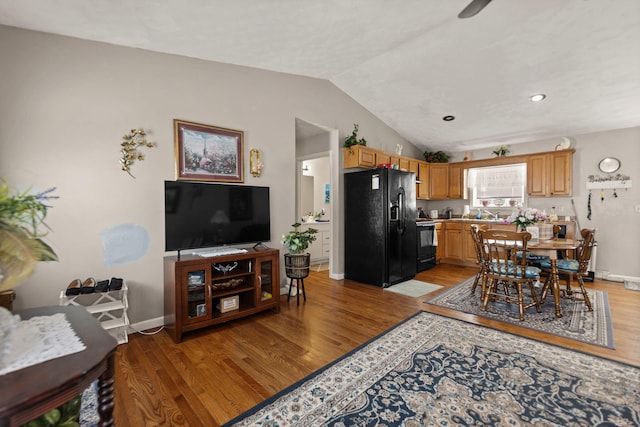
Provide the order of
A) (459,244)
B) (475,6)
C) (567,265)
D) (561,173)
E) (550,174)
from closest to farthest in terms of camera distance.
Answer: (475,6)
(567,265)
(561,173)
(550,174)
(459,244)

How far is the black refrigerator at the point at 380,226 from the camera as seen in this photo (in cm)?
430

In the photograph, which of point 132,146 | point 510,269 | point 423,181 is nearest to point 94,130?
point 132,146

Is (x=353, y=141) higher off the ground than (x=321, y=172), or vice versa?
(x=353, y=141)

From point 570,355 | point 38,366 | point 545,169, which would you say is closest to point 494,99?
point 545,169

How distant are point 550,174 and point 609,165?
0.75 m

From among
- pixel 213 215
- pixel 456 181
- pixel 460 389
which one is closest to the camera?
pixel 460 389

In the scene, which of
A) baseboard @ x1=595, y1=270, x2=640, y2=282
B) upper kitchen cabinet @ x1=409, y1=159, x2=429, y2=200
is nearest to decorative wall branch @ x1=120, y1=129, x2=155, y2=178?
upper kitchen cabinet @ x1=409, y1=159, x2=429, y2=200

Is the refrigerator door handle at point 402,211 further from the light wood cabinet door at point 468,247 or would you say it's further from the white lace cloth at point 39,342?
the white lace cloth at point 39,342

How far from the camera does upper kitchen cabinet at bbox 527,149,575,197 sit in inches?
193

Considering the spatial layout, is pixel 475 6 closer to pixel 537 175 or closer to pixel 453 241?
pixel 537 175

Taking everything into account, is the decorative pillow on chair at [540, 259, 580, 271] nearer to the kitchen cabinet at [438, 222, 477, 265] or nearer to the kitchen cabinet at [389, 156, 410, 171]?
the kitchen cabinet at [438, 222, 477, 265]

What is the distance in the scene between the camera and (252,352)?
2406 mm

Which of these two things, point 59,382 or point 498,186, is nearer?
point 59,382

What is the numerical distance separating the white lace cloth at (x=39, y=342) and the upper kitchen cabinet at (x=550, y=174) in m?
6.39
